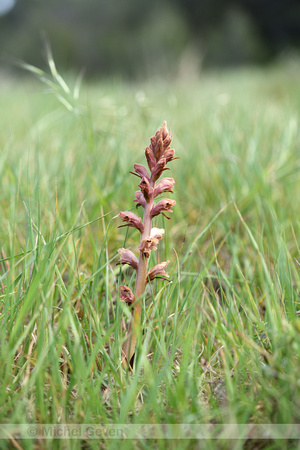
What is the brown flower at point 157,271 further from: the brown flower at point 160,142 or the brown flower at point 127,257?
the brown flower at point 160,142

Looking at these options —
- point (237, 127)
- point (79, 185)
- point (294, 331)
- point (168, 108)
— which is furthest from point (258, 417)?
point (168, 108)

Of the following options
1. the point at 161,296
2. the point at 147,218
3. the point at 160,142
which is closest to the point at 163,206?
the point at 147,218

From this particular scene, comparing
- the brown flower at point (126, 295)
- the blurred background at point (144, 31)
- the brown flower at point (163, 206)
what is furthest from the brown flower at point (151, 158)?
the blurred background at point (144, 31)

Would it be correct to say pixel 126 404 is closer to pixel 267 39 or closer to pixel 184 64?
pixel 184 64

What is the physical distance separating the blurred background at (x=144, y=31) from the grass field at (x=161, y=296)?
903 inches

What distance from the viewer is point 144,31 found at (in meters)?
32.8

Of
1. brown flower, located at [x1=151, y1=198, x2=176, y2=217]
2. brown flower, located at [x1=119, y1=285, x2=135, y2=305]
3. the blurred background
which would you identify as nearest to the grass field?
brown flower, located at [x1=119, y1=285, x2=135, y2=305]

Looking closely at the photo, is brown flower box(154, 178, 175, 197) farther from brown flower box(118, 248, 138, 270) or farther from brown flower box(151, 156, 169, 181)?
brown flower box(118, 248, 138, 270)

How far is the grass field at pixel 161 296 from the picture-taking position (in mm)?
919

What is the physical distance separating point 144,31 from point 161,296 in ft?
115

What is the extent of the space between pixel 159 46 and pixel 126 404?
3225cm

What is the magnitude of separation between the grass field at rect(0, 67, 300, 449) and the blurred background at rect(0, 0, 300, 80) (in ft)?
75.2

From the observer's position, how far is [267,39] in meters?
26.9

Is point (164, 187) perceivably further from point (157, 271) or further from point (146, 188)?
point (157, 271)
